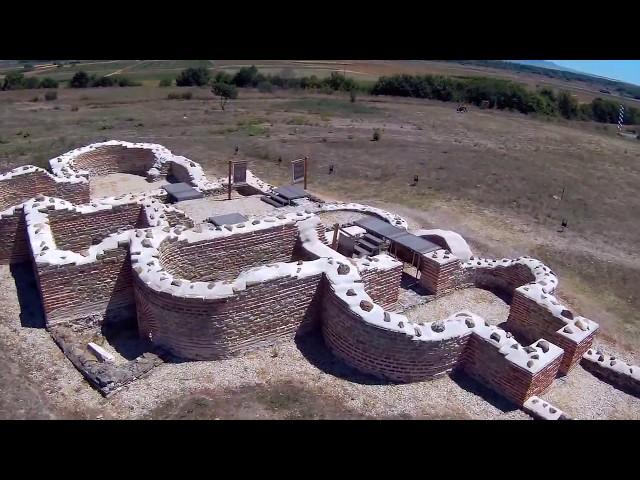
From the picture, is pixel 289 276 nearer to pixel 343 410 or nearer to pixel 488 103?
pixel 343 410

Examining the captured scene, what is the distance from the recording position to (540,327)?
42.1ft

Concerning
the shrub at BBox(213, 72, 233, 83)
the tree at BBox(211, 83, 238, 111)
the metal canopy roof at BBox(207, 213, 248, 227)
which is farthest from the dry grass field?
the metal canopy roof at BBox(207, 213, 248, 227)

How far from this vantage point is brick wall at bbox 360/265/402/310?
1296cm

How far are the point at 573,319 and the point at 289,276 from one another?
22.5ft

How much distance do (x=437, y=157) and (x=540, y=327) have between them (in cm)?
1838

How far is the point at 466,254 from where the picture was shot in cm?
1597

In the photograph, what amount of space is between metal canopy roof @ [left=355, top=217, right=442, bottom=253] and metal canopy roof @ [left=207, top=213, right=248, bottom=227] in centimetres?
386

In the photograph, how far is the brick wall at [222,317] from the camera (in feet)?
34.8

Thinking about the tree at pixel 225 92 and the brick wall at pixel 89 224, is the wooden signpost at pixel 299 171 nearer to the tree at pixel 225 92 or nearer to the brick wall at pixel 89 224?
the brick wall at pixel 89 224

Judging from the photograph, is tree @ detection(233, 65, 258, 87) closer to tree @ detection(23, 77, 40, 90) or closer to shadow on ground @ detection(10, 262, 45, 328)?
tree @ detection(23, 77, 40, 90)

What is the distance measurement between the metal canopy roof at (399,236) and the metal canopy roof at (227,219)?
12.7ft

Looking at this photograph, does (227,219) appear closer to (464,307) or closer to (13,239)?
(13,239)

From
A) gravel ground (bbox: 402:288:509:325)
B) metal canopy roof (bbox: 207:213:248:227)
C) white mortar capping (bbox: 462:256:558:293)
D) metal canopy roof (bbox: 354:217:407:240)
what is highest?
metal canopy roof (bbox: 354:217:407:240)

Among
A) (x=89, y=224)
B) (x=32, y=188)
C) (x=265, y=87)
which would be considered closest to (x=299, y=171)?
(x=89, y=224)
